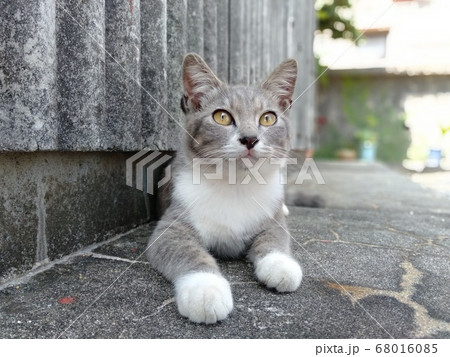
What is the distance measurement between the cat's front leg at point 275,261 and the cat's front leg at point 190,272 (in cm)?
20

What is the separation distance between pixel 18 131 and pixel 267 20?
3.61 meters

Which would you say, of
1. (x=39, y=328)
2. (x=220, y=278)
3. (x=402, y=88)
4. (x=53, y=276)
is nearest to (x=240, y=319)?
(x=220, y=278)

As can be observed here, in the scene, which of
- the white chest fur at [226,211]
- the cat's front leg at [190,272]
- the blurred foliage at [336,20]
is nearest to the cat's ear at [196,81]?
the white chest fur at [226,211]

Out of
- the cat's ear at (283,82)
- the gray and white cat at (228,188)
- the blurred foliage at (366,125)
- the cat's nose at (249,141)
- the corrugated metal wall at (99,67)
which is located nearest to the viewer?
the corrugated metal wall at (99,67)

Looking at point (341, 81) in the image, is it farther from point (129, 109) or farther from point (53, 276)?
point (53, 276)

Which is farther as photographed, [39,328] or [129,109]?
[129,109]

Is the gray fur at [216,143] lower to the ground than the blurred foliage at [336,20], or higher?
lower

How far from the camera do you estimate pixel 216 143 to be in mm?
1808

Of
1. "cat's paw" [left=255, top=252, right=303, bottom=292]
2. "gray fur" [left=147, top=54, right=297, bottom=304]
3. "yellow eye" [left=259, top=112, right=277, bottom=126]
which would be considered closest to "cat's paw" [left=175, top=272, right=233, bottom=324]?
"gray fur" [left=147, top=54, right=297, bottom=304]

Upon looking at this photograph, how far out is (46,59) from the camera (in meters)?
1.51

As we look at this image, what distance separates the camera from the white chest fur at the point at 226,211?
1817 millimetres

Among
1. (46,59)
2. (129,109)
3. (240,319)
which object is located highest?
(46,59)

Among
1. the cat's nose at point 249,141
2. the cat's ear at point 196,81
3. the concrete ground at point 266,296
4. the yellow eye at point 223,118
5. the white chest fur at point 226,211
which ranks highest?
the cat's ear at point 196,81
